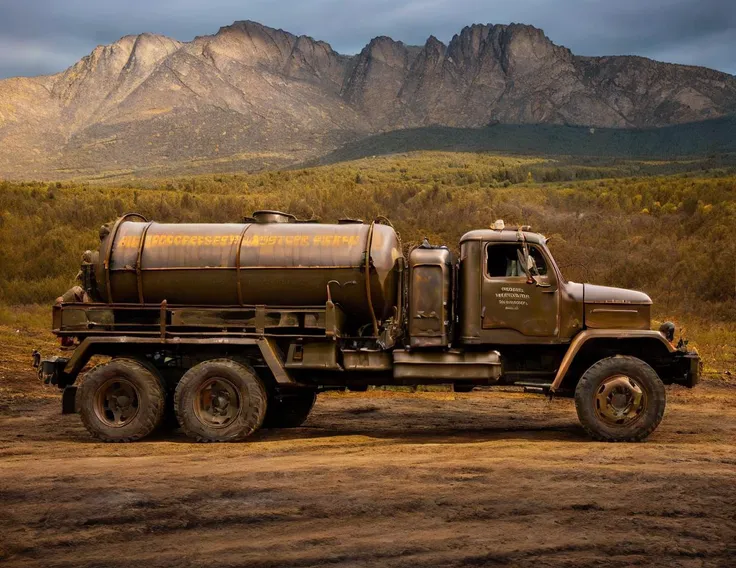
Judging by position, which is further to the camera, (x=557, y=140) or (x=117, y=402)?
(x=557, y=140)

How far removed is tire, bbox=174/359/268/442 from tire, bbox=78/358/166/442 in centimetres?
37

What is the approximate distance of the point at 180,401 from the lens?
11.3 m

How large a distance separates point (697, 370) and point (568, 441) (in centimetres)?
193

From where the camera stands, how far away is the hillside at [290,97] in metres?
127

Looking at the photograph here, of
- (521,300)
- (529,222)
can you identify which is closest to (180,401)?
(521,300)

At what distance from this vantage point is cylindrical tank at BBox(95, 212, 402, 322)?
37.7ft

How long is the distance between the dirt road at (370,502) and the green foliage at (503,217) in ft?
58.6

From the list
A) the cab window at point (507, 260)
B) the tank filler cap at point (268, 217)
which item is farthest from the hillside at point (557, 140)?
the cab window at point (507, 260)

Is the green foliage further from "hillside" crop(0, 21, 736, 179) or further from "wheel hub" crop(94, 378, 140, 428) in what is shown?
"hillside" crop(0, 21, 736, 179)

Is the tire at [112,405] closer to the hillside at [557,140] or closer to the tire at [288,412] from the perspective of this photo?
the tire at [288,412]

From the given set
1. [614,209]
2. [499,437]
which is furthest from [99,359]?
[614,209]

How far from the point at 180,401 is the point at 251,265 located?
1958 mm

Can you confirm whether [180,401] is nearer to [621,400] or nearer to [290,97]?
[621,400]

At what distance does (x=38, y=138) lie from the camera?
446 feet
